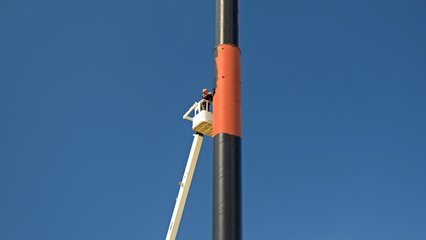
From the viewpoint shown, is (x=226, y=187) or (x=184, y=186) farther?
(x=184, y=186)

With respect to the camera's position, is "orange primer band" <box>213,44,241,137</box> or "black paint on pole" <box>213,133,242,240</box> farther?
"orange primer band" <box>213,44,241,137</box>

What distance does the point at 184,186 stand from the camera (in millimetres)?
28469

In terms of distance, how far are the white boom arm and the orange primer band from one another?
4.94 metres

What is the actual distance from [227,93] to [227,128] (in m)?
1.50

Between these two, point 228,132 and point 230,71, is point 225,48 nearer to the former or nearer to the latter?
point 230,71

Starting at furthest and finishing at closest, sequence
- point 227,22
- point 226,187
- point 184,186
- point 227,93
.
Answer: point 184,186
point 227,22
point 227,93
point 226,187

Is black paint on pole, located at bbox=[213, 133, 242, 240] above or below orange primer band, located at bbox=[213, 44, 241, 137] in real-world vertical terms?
below

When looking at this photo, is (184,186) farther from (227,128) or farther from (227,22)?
(227,22)

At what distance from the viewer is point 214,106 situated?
23.7 m

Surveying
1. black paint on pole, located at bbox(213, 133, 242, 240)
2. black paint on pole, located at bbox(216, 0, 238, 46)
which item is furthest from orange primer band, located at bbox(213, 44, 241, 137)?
black paint on pole, located at bbox(213, 133, 242, 240)

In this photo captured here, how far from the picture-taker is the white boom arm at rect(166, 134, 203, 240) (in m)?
28.1

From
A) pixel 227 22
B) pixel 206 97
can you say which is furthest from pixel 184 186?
pixel 227 22

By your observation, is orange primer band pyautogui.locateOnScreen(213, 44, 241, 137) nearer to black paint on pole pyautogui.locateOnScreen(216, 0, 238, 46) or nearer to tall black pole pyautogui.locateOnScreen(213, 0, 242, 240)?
tall black pole pyautogui.locateOnScreen(213, 0, 242, 240)

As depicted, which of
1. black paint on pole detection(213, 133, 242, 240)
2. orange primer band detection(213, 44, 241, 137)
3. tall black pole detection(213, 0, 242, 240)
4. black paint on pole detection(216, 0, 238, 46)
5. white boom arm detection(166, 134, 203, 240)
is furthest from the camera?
white boom arm detection(166, 134, 203, 240)
